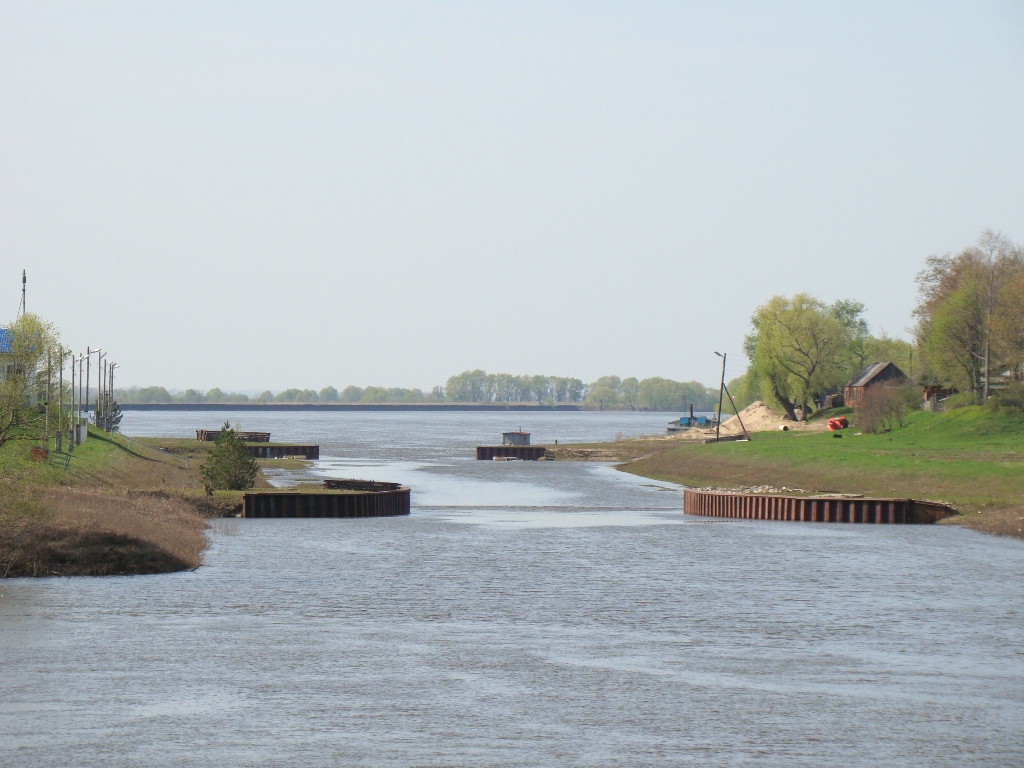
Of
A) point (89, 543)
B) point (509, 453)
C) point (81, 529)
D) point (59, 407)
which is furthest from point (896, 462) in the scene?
point (509, 453)

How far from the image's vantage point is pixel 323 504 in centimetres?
6900

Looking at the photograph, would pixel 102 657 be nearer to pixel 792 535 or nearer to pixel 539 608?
pixel 539 608

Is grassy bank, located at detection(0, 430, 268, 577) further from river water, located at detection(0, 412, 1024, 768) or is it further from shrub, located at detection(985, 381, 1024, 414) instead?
shrub, located at detection(985, 381, 1024, 414)

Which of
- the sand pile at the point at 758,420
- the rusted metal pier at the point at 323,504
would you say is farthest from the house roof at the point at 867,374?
the rusted metal pier at the point at 323,504

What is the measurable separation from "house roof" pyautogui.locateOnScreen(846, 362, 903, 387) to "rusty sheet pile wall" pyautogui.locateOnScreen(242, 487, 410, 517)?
106603 millimetres

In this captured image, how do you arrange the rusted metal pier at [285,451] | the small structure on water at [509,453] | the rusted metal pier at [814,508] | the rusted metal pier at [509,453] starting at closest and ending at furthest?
the rusted metal pier at [814,508] < the rusted metal pier at [285,451] < the small structure on water at [509,453] < the rusted metal pier at [509,453]

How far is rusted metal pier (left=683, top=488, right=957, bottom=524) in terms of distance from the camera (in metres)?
66.4

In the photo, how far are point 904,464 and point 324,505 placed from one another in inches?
1568

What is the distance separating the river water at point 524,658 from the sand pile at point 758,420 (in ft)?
419

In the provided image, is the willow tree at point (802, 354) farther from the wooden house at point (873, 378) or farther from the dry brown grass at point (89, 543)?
the dry brown grass at point (89, 543)

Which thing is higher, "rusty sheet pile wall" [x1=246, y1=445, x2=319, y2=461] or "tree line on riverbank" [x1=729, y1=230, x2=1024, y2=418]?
"tree line on riverbank" [x1=729, y1=230, x2=1024, y2=418]

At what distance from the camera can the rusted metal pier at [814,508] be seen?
66.4 metres

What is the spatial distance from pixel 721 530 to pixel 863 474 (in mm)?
22249

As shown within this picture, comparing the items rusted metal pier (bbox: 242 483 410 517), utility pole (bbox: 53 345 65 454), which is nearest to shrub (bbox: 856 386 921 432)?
rusted metal pier (bbox: 242 483 410 517)
